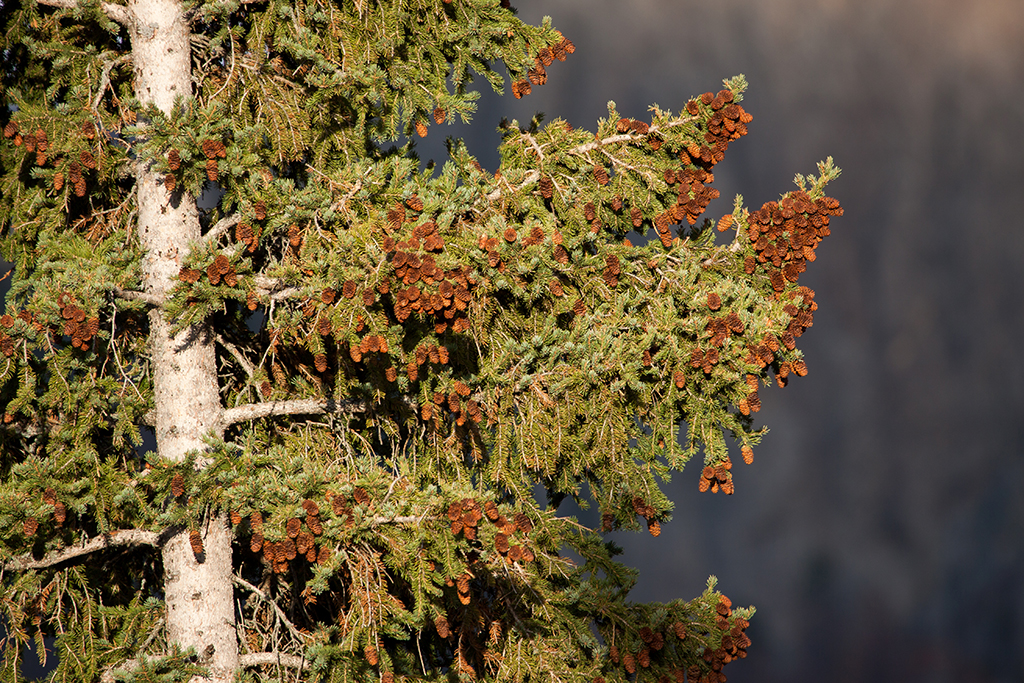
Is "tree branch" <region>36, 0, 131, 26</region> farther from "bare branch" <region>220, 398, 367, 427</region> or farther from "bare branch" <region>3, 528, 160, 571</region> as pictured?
"bare branch" <region>3, 528, 160, 571</region>

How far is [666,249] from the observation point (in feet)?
14.9

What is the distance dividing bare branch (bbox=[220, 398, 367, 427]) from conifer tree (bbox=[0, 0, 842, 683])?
0.01m

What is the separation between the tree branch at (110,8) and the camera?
4.25 m

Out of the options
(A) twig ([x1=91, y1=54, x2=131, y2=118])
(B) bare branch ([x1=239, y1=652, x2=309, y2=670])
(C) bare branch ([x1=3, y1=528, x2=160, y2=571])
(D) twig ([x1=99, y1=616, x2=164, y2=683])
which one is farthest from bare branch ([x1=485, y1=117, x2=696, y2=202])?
(D) twig ([x1=99, y1=616, x2=164, y2=683])

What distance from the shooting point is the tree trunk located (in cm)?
416

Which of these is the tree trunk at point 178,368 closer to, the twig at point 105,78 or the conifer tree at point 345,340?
the conifer tree at point 345,340

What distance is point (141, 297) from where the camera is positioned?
4.11 m

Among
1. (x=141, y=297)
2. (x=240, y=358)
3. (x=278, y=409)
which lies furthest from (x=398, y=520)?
(x=141, y=297)

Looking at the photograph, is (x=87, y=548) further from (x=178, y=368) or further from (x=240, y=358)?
(x=240, y=358)

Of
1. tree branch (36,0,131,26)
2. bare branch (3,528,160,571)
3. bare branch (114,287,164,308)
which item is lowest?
bare branch (3,528,160,571)

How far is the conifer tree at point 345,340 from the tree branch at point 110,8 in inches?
0.5

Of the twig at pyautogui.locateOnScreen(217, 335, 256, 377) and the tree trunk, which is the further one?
the twig at pyautogui.locateOnScreen(217, 335, 256, 377)

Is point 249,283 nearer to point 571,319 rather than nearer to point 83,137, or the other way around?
point 83,137

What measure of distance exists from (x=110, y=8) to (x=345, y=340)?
7.54ft
